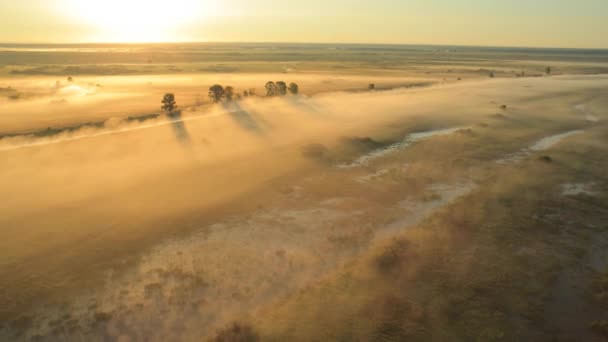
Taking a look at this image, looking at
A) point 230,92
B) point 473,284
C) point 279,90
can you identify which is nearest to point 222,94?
point 230,92

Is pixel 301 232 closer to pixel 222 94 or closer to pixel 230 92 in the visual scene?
pixel 222 94

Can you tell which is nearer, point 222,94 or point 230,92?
point 222,94

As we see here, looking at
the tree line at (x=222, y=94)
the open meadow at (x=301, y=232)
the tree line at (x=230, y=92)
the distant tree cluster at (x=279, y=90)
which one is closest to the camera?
the open meadow at (x=301, y=232)

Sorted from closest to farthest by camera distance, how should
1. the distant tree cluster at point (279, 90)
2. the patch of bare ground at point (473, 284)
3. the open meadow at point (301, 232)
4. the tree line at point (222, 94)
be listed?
the patch of bare ground at point (473, 284)
the open meadow at point (301, 232)
the tree line at point (222, 94)
the distant tree cluster at point (279, 90)

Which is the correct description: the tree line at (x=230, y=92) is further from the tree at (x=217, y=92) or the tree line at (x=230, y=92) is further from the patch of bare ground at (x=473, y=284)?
the patch of bare ground at (x=473, y=284)

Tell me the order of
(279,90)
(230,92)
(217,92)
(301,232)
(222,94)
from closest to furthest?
(301,232) → (217,92) → (222,94) → (230,92) → (279,90)

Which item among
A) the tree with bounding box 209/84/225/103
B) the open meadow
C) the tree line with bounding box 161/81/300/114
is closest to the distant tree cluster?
the tree line with bounding box 161/81/300/114

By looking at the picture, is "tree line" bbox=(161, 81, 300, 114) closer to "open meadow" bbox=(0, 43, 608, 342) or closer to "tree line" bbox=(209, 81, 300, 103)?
"tree line" bbox=(209, 81, 300, 103)

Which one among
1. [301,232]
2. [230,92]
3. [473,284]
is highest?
[230,92]

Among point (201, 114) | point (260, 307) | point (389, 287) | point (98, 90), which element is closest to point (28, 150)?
point (201, 114)

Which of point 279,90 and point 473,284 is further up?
point 279,90

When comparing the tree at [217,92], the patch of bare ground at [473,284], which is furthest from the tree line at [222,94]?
the patch of bare ground at [473,284]

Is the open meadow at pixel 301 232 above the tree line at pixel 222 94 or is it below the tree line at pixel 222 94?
below
